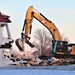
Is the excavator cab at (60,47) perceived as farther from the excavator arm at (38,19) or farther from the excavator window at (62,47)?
the excavator arm at (38,19)

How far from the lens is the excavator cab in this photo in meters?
36.2

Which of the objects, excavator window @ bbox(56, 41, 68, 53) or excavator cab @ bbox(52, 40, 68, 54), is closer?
excavator cab @ bbox(52, 40, 68, 54)

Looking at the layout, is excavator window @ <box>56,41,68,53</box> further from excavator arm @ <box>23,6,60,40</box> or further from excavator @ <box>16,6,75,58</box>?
excavator arm @ <box>23,6,60,40</box>

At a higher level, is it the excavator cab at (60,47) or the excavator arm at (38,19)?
the excavator arm at (38,19)

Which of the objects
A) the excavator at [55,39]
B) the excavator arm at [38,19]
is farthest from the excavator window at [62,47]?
the excavator arm at [38,19]

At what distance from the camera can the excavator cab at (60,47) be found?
36.2m

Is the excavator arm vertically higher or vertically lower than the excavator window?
higher

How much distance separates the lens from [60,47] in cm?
3650

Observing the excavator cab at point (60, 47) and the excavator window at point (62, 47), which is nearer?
the excavator cab at point (60, 47)

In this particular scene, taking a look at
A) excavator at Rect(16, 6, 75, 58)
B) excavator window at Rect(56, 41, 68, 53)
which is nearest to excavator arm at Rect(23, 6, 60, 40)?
excavator at Rect(16, 6, 75, 58)

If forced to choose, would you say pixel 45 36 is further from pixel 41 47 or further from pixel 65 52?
pixel 65 52

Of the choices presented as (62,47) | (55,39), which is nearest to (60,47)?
(62,47)

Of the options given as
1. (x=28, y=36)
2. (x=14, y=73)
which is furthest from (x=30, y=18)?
(x=14, y=73)

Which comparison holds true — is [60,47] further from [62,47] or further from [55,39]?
[55,39]
